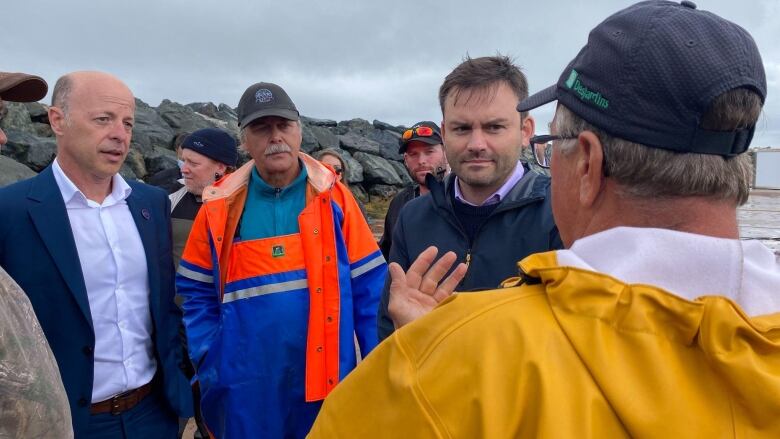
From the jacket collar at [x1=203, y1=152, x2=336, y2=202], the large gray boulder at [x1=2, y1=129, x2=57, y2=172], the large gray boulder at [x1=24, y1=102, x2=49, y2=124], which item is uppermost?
the large gray boulder at [x1=24, y1=102, x2=49, y2=124]

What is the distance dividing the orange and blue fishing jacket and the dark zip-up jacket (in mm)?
817

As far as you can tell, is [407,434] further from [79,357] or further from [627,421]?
[79,357]

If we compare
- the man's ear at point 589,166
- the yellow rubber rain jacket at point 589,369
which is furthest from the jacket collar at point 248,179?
the yellow rubber rain jacket at point 589,369

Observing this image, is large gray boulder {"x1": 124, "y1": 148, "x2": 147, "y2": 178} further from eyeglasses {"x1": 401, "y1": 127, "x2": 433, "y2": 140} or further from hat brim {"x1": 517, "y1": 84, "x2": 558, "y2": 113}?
hat brim {"x1": 517, "y1": 84, "x2": 558, "y2": 113}

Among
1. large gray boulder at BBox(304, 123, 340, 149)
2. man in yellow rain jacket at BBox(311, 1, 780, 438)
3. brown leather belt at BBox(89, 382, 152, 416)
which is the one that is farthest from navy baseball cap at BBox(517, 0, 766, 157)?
large gray boulder at BBox(304, 123, 340, 149)

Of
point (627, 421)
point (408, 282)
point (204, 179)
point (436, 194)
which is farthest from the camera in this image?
point (204, 179)

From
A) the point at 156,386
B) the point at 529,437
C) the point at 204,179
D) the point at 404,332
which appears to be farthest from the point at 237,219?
the point at 529,437

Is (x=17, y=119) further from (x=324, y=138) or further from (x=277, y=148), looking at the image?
(x=277, y=148)

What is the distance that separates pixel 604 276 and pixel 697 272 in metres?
0.18

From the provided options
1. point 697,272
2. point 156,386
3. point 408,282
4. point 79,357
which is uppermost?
point 697,272

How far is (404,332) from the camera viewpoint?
3.54ft

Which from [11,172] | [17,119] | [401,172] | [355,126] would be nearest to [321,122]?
[355,126]

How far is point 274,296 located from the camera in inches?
129

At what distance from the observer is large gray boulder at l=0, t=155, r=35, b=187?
1031 centimetres
